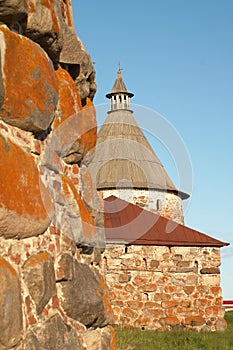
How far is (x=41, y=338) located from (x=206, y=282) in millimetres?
7949

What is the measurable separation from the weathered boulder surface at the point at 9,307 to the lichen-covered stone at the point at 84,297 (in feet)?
1.64

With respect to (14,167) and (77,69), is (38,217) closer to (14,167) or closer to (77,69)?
(14,167)

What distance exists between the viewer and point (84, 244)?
2947 millimetres

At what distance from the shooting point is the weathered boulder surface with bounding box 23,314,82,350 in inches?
84.3

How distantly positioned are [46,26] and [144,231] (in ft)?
25.9

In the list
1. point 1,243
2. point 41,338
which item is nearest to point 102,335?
point 41,338

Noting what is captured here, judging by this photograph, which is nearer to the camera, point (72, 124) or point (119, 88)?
point (72, 124)

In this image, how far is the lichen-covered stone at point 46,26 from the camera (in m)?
2.41

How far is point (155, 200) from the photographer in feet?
68.9

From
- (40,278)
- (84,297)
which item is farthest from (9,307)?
(84,297)

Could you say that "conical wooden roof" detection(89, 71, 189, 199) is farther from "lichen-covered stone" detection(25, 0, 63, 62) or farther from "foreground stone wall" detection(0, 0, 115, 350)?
"lichen-covered stone" detection(25, 0, 63, 62)

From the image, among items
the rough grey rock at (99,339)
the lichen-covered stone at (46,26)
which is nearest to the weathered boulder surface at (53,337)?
the rough grey rock at (99,339)

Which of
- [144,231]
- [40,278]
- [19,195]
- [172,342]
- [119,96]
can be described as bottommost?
[172,342]

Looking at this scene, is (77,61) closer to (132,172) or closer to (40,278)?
(40,278)
